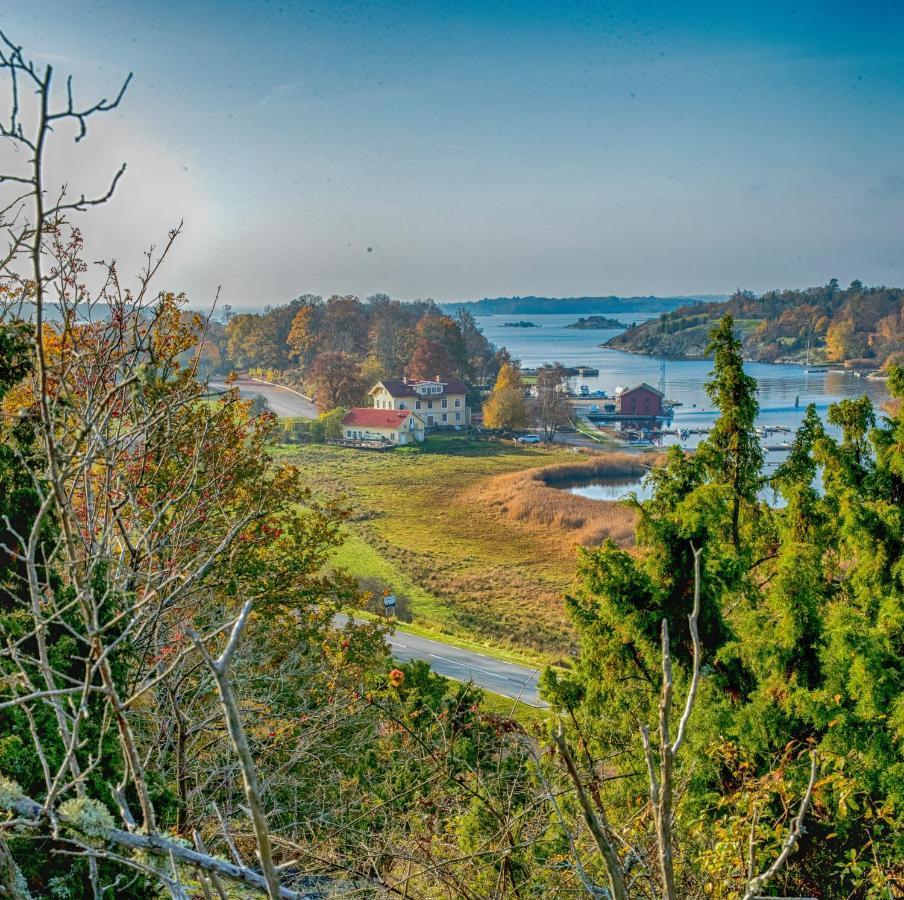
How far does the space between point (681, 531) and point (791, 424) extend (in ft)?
120

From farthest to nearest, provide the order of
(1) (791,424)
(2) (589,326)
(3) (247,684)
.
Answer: (2) (589,326) < (1) (791,424) < (3) (247,684)

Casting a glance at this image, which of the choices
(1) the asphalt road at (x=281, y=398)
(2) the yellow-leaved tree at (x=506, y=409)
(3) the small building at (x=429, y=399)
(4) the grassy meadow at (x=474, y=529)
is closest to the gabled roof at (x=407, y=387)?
(3) the small building at (x=429, y=399)

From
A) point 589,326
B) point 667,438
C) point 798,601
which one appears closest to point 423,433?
point 667,438

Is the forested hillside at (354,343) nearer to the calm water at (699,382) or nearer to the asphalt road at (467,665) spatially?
the calm water at (699,382)

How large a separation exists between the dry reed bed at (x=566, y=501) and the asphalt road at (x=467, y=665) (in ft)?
28.7

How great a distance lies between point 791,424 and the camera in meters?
40.0

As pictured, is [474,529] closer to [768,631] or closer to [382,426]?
[382,426]

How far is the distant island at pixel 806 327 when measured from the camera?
58438mm

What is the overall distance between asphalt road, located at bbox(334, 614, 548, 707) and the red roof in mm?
29573

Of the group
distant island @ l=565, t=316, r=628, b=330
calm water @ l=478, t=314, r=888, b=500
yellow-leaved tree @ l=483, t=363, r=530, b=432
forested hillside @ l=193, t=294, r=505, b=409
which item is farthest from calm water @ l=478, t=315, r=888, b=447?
distant island @ l=565, t=316, r=628, b=330

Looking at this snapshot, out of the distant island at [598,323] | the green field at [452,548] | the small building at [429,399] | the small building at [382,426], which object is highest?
the distant island at [598,323]

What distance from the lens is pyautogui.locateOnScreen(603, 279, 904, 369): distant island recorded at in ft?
192

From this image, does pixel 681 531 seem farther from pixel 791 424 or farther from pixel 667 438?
pixel 667 438

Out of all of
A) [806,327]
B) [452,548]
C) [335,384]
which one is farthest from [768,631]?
[806,327]
